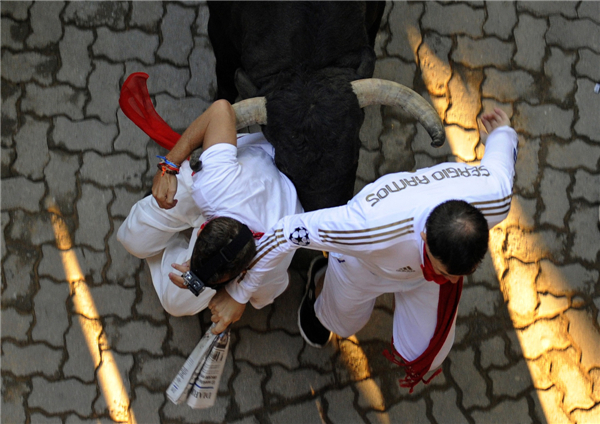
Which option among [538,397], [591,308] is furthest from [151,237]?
[591,308]

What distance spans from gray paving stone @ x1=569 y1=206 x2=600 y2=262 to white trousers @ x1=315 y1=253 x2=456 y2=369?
5.45ft

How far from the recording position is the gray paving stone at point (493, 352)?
375cm

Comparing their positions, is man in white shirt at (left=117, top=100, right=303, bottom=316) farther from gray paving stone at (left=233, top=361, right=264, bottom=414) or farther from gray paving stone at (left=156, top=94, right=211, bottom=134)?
gray paving stone at (left=156, top=94, right=211, bottom=134)

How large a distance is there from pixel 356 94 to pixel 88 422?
2.74 meters

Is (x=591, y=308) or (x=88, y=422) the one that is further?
(x=591, y=308)

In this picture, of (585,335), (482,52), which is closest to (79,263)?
(482,52)

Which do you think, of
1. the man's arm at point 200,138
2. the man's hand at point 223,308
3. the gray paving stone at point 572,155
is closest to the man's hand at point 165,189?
the man's arm at point 200,138

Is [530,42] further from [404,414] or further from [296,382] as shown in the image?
[296,382]

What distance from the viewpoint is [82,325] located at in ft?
12.0

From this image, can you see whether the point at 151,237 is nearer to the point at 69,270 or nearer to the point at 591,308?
the point at 69,270

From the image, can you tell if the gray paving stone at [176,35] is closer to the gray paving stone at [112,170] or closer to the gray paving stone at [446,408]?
the gray paving stone at [112,170]

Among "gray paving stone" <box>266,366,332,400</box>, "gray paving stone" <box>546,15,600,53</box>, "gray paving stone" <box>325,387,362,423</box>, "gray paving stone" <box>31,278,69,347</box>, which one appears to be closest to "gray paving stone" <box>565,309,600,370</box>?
"gray paving stone" <box>325,387,362,423</box>

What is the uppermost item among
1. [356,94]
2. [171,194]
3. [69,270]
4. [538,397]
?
[356,94]

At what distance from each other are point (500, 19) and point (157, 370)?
3.87 metres
